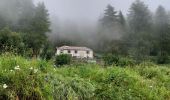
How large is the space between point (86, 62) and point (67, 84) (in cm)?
884

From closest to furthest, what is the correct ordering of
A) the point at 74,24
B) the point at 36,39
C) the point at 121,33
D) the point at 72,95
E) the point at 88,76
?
the point at 72,95
the point at 88,76
the point at 36,39
the point at 121,33
the point at 74,24

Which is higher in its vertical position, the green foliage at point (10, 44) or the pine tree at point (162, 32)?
the pine tree at point (162, 32)

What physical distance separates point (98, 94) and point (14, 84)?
148 cm

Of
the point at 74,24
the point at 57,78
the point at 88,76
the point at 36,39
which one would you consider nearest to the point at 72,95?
the point at 57,78

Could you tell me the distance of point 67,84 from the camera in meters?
5.74

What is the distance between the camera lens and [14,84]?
5.09 meters

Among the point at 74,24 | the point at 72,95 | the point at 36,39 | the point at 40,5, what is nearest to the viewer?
the point at 72,95

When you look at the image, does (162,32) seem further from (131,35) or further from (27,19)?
(27,19)

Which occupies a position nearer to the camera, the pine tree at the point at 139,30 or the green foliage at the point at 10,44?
the green foliage at the point at 10,44

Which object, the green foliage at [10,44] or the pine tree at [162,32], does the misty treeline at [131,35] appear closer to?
the pine tree at [162,32]

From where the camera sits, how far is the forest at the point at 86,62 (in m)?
5.43

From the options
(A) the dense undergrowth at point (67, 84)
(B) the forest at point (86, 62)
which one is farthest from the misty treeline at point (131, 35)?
(A) the dense undergrowth at point (67, 84)

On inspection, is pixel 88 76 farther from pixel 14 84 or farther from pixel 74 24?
pixel 74 24

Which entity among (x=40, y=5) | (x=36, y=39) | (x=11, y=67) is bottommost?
(x=11, y=67)
